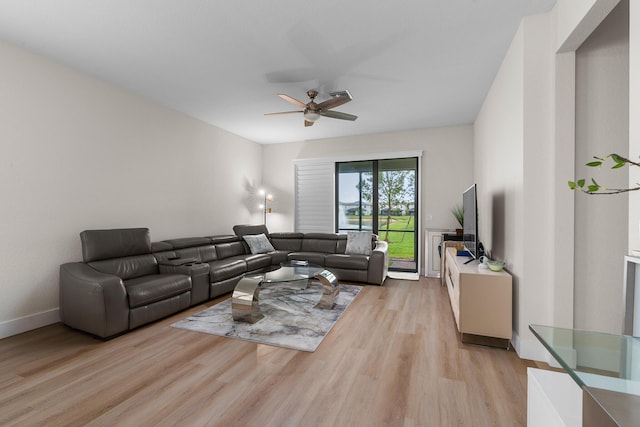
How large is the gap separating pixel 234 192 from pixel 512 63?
493 centimetres

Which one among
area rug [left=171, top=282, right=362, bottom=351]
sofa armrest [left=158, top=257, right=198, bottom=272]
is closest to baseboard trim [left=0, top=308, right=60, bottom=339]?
sofa armrest [left=158, top=257, right=198, bottom=272]

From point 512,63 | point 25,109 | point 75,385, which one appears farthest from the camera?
point 25,109

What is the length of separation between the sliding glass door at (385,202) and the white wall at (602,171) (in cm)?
343

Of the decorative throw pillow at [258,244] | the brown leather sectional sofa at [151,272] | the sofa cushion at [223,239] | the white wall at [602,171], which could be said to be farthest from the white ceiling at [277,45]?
the decorative throw pillow at [258,244]

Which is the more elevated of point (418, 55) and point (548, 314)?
point (418, 55)

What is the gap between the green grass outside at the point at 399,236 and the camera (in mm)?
5695

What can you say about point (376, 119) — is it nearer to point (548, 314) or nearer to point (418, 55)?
point (418, 55)

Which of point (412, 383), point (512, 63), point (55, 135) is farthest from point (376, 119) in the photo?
point (55, 135)

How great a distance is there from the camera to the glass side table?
26.2 inches

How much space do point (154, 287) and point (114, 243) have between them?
87cm

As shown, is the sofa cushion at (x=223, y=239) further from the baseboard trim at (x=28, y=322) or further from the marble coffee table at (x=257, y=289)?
the baseboard trim at (x=28, y=322)

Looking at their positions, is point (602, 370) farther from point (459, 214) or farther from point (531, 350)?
point (459, 214)

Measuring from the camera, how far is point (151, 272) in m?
3.62

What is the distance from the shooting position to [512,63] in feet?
8.70
